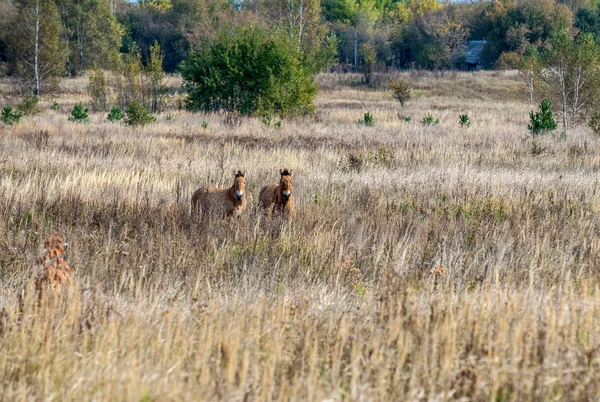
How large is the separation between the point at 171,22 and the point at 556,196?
7442 cm

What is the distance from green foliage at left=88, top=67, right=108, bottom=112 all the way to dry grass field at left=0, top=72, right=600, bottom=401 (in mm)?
23526

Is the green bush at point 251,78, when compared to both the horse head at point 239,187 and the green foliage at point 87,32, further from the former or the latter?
the green foliage at point 87,32

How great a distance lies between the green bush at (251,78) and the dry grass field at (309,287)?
18.5 metres

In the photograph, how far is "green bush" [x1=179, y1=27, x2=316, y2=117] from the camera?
3297 centimetres

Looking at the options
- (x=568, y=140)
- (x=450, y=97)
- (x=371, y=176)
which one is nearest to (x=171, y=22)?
(x=450, y=97)

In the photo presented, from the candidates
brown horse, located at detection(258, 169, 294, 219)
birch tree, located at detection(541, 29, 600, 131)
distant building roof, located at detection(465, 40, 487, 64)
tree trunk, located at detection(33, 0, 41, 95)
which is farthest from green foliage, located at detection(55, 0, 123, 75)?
brown horse, located at detection(258, 169, 294, 219)

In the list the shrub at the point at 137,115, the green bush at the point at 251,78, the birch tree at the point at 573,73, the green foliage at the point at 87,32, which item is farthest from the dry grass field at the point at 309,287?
the green foliage at the point at 87,32

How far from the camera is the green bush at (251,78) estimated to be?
3297 cm

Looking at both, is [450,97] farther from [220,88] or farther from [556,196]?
[556,196]

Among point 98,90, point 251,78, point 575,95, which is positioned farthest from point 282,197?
point 98,90

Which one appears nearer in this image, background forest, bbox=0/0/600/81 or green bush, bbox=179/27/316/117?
green bush, bbox=179/27/316/117

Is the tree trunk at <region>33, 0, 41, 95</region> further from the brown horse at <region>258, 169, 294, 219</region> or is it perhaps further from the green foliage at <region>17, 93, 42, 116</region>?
the brown horse at <region>258, 169, 294, 219</region>

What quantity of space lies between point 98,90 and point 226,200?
3078 cm

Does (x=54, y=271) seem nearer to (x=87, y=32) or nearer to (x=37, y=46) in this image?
(x=37, y=46)
